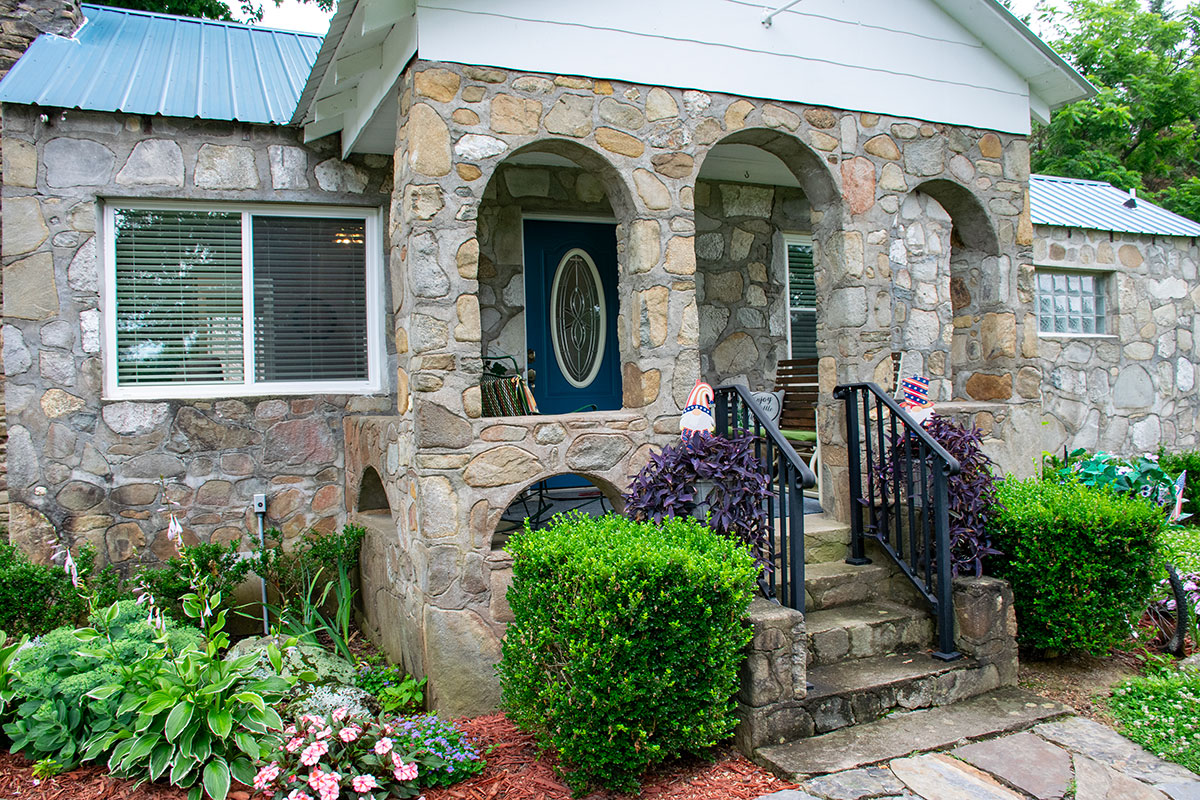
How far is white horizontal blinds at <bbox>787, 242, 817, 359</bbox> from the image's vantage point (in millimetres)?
7098

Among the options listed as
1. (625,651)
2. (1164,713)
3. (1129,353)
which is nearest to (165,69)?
(625,651)

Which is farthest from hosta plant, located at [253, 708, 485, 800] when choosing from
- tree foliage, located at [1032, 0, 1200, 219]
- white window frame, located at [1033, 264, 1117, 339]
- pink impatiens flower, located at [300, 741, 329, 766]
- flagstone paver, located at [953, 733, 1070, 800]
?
tree foliage, located at [1032, 0, 1200, 219]

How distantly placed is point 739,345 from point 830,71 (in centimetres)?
247

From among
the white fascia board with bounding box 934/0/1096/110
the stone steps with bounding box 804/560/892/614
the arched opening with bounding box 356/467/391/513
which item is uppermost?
the white fascia board with bounding box 934/0/1096/110

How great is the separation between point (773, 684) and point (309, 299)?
403cm

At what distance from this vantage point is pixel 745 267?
22.4 feet

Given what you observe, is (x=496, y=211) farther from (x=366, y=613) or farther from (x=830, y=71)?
(x=366, y=613)

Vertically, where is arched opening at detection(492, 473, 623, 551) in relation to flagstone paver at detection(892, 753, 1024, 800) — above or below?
above

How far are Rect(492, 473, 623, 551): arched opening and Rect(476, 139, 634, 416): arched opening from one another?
0.59 metres

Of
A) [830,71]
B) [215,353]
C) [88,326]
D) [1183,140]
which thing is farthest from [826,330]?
[1183,140]

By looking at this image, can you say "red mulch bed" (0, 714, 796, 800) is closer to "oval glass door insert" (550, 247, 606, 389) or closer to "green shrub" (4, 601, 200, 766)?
"green shrub" (4, 601, 200, 766)

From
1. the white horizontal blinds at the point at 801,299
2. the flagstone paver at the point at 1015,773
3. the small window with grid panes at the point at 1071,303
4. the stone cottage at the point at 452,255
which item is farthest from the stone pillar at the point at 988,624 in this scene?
the small window with grid panes at the point at 1071,303

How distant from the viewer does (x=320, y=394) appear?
5.55 m

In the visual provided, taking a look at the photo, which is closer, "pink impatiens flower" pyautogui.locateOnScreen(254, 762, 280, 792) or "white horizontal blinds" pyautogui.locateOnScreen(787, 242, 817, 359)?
"pink impatiens flower" pyautogui.locateOnScreen(254, 762, 280, 792)
